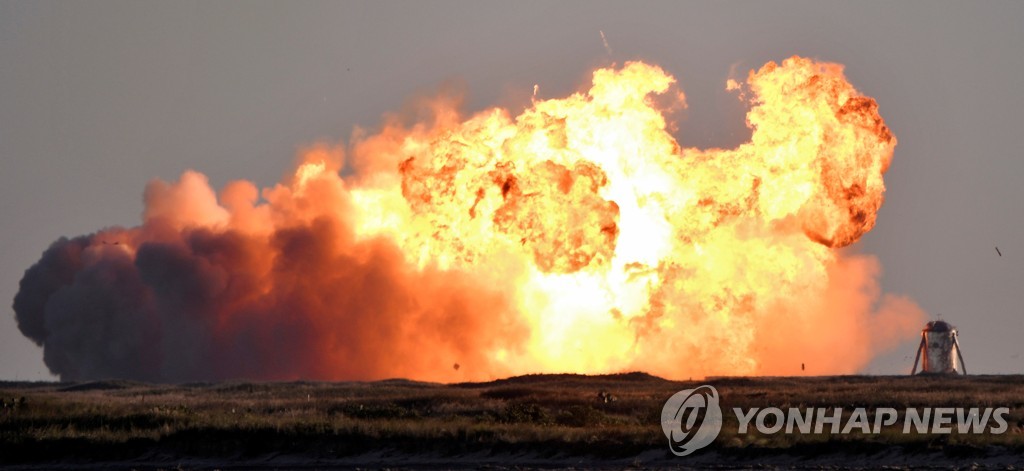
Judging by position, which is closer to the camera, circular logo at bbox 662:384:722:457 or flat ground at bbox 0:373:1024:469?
flat ground at bbox 0:373:1024:469

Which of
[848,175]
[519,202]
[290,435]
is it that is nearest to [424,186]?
[519,202]

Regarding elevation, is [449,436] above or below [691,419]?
below

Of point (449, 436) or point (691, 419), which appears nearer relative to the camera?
point (449, 436)

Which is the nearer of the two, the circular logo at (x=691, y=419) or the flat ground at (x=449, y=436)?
the flat ground at (x=449, y=436)
